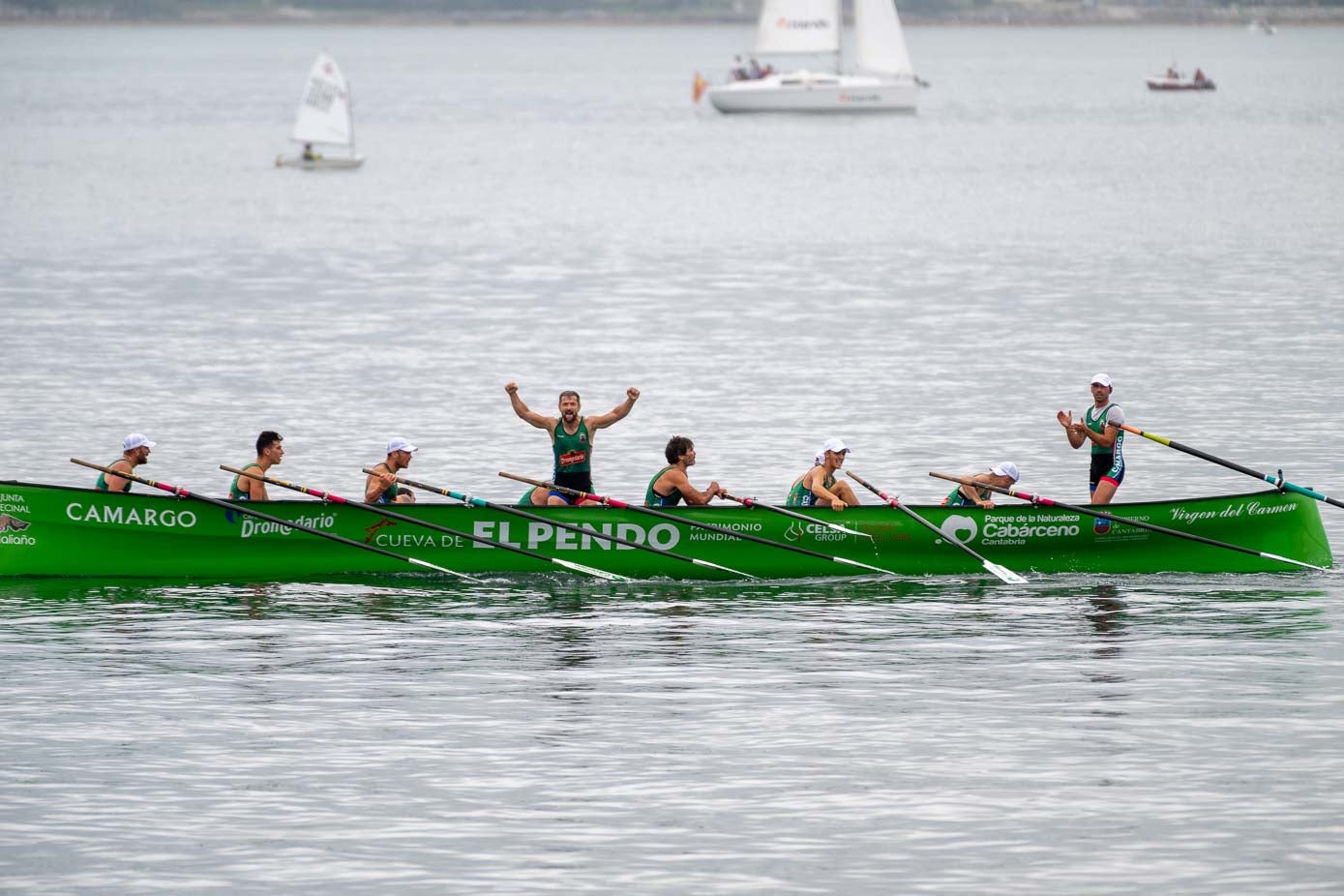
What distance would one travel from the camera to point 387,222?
89500mm

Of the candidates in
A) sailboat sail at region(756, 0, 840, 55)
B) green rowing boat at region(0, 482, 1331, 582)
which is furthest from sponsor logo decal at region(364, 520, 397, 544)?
sailboat sail at region(756, 0, 840, 55)

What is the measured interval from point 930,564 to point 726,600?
2.92m

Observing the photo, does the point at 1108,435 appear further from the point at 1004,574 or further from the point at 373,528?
the point at 373,528

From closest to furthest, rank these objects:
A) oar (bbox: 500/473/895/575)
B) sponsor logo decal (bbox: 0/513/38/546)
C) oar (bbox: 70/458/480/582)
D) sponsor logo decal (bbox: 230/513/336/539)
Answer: oar (bbox: 70/458/480/582) < oar (bbox: 500/473/895/575) < sponsor logo decal (bbox: 0/513/38/546) < sponsor logo decal (bbox: 230/513/336/539)

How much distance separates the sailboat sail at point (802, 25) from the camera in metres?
135

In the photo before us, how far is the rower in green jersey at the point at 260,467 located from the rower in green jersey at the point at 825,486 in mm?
6703

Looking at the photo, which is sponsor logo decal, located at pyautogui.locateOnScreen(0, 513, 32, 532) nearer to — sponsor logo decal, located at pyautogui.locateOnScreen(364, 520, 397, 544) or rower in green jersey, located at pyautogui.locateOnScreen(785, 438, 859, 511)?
sponsor logo decal, located at pyautogui.locateOnScreen(364, 520, 397, 544)

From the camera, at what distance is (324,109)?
10594 cm

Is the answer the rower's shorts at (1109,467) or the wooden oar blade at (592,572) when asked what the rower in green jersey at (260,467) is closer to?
the wooden oar blade at (592,572)

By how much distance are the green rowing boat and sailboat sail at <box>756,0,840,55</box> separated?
107 meters

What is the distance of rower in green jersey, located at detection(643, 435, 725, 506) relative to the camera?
29.4 metres

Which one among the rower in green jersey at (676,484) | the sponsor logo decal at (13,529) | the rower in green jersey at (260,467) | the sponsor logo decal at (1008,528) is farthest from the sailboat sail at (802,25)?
the sponsor logo decal at (13,529)


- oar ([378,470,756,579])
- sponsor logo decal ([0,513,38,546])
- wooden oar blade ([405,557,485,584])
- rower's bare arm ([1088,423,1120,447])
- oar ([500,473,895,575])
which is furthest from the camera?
rower's bare arm ([1088,423,1120,447])

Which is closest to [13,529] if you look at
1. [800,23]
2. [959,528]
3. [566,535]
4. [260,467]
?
[260,467]
